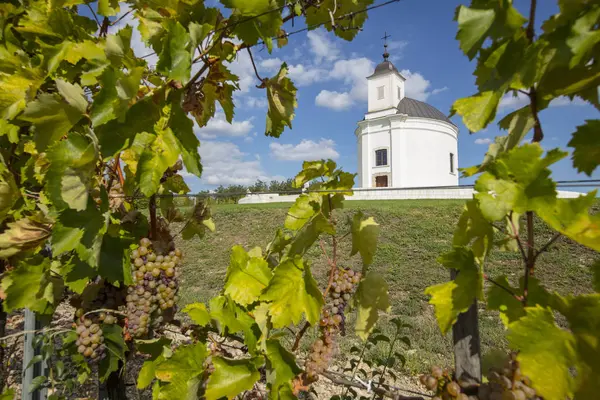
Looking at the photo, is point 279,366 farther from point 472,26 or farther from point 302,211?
point 472,26

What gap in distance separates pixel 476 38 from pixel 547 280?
676 centimetres

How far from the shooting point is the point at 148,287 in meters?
1.20

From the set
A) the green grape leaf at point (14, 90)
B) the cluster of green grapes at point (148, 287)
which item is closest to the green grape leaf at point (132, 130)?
the cluster of green grapes at point (148, 287)

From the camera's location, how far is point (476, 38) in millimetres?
656

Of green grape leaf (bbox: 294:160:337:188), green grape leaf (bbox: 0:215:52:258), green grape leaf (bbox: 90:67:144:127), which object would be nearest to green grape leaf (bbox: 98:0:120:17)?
green grape leaf (bbox: 90:67:144:127)

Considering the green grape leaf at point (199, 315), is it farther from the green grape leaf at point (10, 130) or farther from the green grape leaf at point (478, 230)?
the green grape leaf at point (10, 130)

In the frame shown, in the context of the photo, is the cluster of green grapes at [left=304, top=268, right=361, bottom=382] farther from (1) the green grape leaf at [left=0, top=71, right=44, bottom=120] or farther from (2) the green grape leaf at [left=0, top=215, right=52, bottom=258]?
(1) the green grape leaf at [left=0, top=71, right=44, bottom=120]

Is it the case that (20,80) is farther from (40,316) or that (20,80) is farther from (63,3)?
(40,316)

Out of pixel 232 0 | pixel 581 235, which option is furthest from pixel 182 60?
pixel 581 235

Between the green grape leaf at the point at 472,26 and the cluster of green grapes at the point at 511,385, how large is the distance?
59 cm

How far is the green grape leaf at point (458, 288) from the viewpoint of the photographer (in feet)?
2.45

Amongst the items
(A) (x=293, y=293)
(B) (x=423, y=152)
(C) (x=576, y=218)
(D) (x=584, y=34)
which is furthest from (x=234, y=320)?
(B) (x=423, y=152)

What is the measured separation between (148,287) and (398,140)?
27.8m

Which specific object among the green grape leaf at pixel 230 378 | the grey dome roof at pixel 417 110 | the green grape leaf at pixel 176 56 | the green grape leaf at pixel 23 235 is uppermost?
the grey dome roof at pixel 417 110
